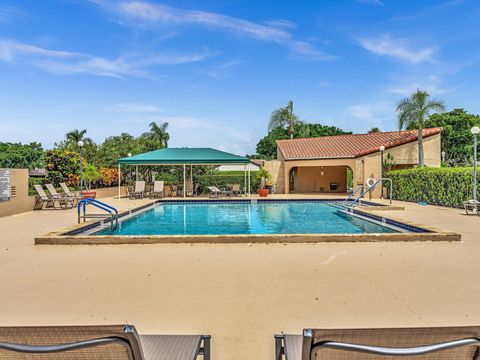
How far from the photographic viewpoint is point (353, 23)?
22000mm

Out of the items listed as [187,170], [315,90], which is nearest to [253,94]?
[315,90]

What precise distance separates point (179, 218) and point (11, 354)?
13383 millimetres

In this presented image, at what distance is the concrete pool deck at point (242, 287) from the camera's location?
385cm

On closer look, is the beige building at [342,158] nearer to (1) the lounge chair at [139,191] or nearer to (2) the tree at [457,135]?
(1) the lounge chair at [139,191]

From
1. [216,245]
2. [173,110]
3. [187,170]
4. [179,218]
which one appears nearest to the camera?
[216,245]

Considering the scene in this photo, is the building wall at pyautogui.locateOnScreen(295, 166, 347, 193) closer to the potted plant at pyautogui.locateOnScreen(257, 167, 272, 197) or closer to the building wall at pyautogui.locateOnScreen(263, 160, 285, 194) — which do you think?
the building wall at pyautogui.locateOnScreen(263, 160, 285, 194)

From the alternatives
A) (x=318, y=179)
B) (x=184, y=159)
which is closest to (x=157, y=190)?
(x=184, y=159)

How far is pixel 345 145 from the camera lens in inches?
1079

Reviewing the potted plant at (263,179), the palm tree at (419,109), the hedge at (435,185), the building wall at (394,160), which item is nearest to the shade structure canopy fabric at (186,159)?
the potted plant at (263,179)

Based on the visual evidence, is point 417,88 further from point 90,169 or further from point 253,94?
point 90,169

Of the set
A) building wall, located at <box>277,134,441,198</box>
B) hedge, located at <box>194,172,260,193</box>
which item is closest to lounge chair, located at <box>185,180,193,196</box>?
hedge, located at <box>194,172,260,193</box>

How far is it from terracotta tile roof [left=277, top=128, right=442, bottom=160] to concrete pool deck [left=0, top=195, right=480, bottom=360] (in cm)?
1726

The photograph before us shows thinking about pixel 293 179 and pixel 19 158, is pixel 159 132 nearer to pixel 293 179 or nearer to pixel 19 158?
pixel 19 158

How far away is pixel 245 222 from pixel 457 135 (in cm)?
4105
